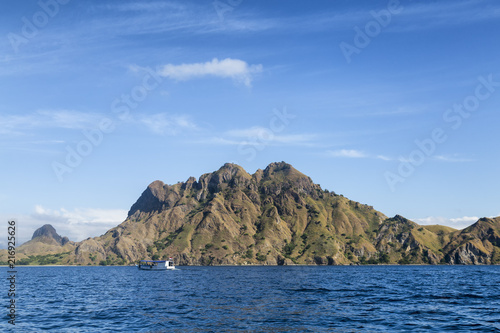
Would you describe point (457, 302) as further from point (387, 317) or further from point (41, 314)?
point (41, 314)

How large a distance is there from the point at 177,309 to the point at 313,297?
29003mm

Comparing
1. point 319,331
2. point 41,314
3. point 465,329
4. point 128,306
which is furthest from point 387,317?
point 41,314

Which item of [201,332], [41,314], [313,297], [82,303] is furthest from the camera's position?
[313,297]

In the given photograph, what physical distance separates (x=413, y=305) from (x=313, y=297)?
19110 millimetres

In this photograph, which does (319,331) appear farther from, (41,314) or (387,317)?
(41,314)

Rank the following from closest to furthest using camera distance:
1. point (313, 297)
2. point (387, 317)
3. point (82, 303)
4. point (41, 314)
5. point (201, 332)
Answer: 1. point (201, 332)
2. point (387, 317)
3. point (41, 314)
4. point (82, 303)
5. point (313, 297)

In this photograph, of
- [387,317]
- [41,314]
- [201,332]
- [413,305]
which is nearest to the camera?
[201,332]

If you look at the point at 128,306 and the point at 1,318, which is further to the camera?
the point at 128,306

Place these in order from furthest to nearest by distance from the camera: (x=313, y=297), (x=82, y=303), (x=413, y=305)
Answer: (x=313, y=297)
(x=82, y=303)
(x=413, y=305)

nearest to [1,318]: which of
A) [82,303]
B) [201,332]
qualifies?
[82,303]

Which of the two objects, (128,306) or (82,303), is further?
(82,303)

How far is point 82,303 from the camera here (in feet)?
235

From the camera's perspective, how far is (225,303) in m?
68.2

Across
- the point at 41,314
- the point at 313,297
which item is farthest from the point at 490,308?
the point at 41,314
